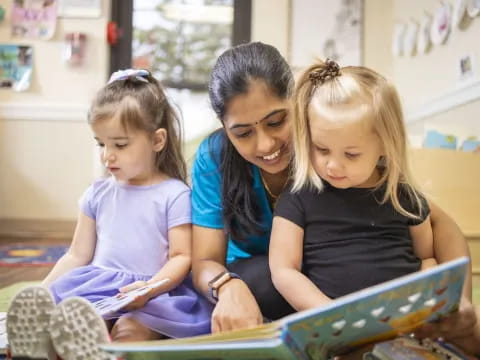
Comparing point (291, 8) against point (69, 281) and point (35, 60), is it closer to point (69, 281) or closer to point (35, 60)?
point (35, 60)

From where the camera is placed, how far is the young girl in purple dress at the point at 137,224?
3.06 feet

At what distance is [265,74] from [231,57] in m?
0.09

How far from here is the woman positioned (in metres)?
0.94

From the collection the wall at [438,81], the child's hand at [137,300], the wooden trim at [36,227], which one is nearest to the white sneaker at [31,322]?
the child's hand at [137,300]

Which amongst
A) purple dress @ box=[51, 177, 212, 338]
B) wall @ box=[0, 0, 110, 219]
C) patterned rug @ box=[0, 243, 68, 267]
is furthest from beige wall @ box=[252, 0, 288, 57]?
purple dress @ box=[51, 177, 212, 338]

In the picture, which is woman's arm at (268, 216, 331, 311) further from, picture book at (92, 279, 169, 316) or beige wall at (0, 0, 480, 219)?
beige wall at (0, 0, 480, 219)

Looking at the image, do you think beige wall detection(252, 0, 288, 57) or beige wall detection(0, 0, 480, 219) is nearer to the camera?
beige wall detection(0, 0, 480, 219)

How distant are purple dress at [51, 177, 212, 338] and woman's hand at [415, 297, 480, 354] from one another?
1.31 ft

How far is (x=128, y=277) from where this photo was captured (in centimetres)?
104

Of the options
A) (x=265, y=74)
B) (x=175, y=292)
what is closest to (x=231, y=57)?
(x=265, y=74)

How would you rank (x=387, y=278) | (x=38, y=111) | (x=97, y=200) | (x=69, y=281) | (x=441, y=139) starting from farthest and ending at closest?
(x=38, y=111) < (x=441, y=139) < (x=97, y=200) < (x=69, y=281) < (x=387, y=278)

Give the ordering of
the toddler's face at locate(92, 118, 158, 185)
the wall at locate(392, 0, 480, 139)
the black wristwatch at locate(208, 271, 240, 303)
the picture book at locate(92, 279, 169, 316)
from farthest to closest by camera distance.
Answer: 1. the wall at locate(392, 0, 480, 139)
2. the toddler's face at locate(92, 118, 158, 185)
3. the black wristwatch at locate(208, 271, 240, 303)
4. the picture book at locate(92, 279, 169, 316)

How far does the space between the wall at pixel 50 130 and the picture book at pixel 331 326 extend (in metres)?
2.80

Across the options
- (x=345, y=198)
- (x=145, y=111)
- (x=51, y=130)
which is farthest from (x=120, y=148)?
(x=51, y=130)
